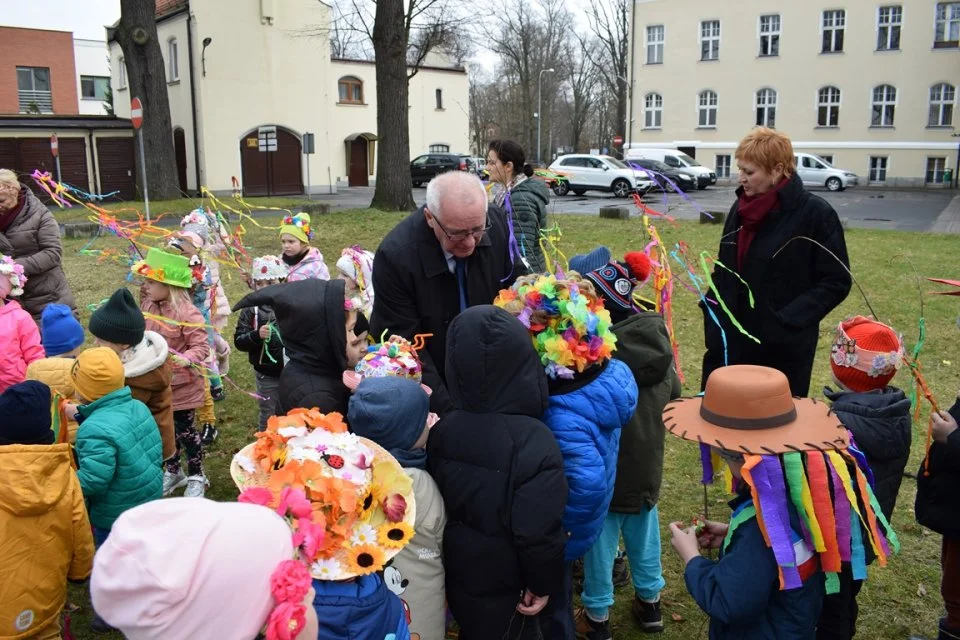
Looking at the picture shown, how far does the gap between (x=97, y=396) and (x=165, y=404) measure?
2.30 ft

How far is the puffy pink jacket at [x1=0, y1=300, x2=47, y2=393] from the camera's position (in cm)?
402

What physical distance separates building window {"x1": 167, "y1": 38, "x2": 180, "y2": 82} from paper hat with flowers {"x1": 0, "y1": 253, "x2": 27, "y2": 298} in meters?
24.3

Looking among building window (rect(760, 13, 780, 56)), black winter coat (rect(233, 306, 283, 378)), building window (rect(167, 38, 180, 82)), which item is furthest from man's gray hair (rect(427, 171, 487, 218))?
building window (rect(760, 13, 780, 56))

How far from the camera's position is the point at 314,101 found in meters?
28.6

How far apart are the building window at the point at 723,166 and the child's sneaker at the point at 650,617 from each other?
3554 centimetres

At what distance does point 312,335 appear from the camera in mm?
3248

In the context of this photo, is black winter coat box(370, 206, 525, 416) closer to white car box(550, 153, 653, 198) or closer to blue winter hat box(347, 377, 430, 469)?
blue winter hat box(347, 377, 430, 469)

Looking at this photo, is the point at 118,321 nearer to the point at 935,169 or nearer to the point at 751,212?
the point at 751,212

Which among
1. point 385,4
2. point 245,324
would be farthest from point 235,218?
point 245,324

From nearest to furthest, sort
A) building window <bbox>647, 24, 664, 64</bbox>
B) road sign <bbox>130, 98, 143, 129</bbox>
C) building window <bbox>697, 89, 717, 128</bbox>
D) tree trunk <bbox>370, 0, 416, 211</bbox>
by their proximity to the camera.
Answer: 1. road sign <bbox>130, 98, 143, 129</bbox>
2. tree trunk <bbox>370, 0, 416, 211</bbox>
3. building window <bbox>697, 89, 717, 128</bbox>
4. building window <bbox>647, 24, 664, 64</bbox>

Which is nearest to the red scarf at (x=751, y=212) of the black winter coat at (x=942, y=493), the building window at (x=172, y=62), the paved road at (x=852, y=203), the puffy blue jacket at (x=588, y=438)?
the black winter coat at (x=942, y=493)

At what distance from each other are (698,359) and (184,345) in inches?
185

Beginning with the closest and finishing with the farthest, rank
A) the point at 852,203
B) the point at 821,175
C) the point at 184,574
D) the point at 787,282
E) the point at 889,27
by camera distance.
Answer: the point at 184,574 < the point at 787,282 < the point at 852,203 < the point at 821,175 < the point at 889,27

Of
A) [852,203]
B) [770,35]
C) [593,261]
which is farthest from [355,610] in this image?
[770,35]
